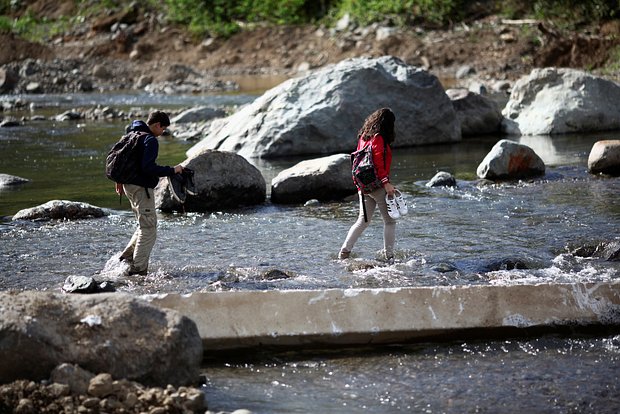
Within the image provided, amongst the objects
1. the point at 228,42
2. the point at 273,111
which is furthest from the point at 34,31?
the point at 273,111

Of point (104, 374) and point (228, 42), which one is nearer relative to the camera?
point (104, 374)

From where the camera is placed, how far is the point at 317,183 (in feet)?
39.6

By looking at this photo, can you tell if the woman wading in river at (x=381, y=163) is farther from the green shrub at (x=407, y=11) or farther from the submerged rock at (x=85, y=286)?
the green shrub at (x=407, y=11)

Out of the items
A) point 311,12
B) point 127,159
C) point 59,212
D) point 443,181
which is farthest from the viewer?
point 311,12

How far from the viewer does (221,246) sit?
9773mm

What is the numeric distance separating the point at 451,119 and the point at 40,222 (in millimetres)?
8499

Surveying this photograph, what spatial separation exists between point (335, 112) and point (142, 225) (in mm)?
8036

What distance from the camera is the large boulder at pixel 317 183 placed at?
1208 cm

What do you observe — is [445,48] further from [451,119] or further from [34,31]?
[34,31]

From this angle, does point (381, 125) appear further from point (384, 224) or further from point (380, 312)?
point (380, 312)

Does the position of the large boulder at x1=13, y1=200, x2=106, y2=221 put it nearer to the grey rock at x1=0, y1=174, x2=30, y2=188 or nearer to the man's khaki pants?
the grey rock at x1=0, y1=174, x2=30, y2=188

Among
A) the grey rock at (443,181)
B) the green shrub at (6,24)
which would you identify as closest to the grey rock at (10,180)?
the grey rock at (443,181)

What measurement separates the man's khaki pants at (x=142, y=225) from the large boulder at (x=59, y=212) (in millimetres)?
3087

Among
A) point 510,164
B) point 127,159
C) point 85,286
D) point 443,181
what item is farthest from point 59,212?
point 510,164
